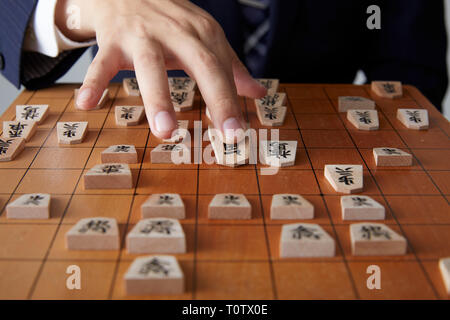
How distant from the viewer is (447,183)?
3.19ft

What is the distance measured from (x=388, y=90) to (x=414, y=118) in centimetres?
20

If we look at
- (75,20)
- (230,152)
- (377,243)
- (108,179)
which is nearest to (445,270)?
(377,243)

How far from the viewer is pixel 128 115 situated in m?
1.20

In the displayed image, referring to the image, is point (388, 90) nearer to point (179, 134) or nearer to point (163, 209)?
point (179, 134)

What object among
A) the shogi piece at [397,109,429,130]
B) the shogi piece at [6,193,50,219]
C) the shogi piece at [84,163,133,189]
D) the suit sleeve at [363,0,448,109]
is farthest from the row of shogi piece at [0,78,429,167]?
the suit sleeve at [363,0,448,109]

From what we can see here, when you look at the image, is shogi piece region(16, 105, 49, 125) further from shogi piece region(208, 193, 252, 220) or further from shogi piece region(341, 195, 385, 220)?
shogi piece region(341, 195, 385, 220)

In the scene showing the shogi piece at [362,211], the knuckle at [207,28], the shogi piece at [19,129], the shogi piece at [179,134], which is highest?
the knuckle at [207,28]

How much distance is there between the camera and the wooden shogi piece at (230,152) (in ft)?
3.32

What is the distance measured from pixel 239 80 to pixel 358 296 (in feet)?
2.35

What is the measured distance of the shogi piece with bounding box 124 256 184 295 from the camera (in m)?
0.67

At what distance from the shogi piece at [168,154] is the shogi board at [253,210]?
0.02 metres

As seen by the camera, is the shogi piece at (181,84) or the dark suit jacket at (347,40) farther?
the dark suit jacket at (347,40)

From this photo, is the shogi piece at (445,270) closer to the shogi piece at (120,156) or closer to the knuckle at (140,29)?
the shogi piece at (120,156)

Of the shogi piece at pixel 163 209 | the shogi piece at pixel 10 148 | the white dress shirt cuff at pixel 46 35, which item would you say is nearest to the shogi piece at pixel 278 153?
the shogi piece at pixel 163 209
